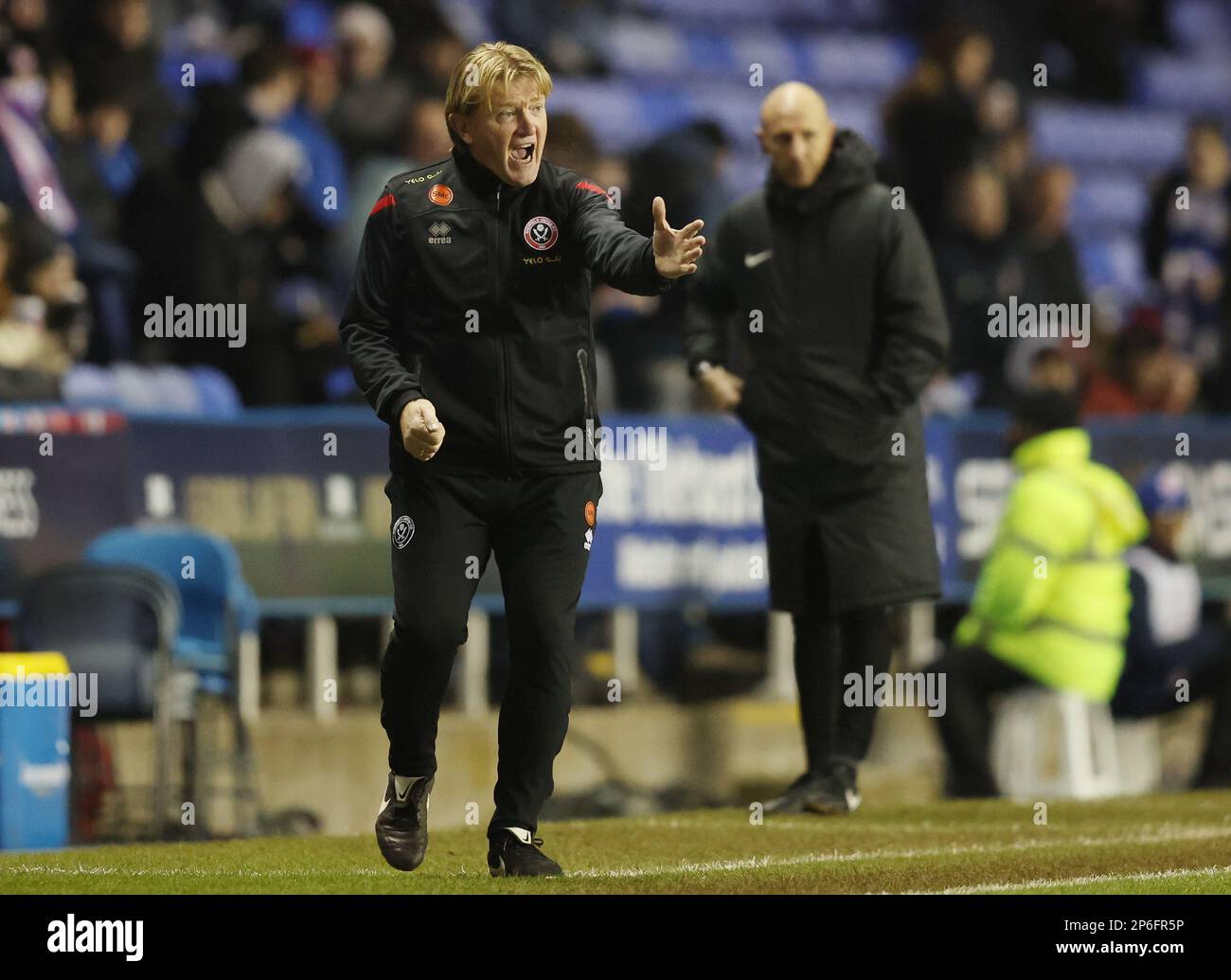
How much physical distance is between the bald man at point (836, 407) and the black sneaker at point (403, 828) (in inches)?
91.3

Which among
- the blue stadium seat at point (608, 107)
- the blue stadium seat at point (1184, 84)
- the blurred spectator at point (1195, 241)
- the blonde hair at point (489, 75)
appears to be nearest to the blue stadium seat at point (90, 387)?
the blue stadium seat at point (608, 107)

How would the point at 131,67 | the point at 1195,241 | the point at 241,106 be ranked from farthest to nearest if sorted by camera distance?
the point at 1195,241 → the point at 241,106 → the point at 131,67

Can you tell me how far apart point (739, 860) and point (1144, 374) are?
8.94 m

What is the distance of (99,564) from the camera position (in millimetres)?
10180

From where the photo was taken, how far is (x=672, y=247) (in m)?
5.86

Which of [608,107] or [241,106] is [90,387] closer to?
[241,106]

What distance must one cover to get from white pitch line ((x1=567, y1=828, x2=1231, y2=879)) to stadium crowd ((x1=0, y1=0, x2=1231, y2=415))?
4655 millimetres

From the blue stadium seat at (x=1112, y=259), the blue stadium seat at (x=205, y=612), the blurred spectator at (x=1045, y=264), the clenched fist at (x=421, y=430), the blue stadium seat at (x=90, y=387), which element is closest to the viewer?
the clenched fist at (x=421, y=430)

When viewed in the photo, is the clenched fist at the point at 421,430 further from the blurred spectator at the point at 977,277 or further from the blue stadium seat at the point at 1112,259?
the blue stadium seat at the point at 1112,259

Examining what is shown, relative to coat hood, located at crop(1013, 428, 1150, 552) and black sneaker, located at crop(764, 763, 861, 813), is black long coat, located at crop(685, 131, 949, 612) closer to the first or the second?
black sneaker, located at crop(764, 763, 861, 813)

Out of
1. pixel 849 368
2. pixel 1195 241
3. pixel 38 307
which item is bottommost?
pixel 849 368

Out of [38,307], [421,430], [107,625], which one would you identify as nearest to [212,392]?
[38,307]

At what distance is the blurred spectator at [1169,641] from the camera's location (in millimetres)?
12477

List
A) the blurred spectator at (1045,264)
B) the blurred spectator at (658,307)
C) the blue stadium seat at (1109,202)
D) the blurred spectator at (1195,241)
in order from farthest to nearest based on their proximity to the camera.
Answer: the blue stadium seat at (1109,202)
the blurred spectator at (1195,241)
the blurred spectator at (1045,264)
the blurred spectator at (658,307)
